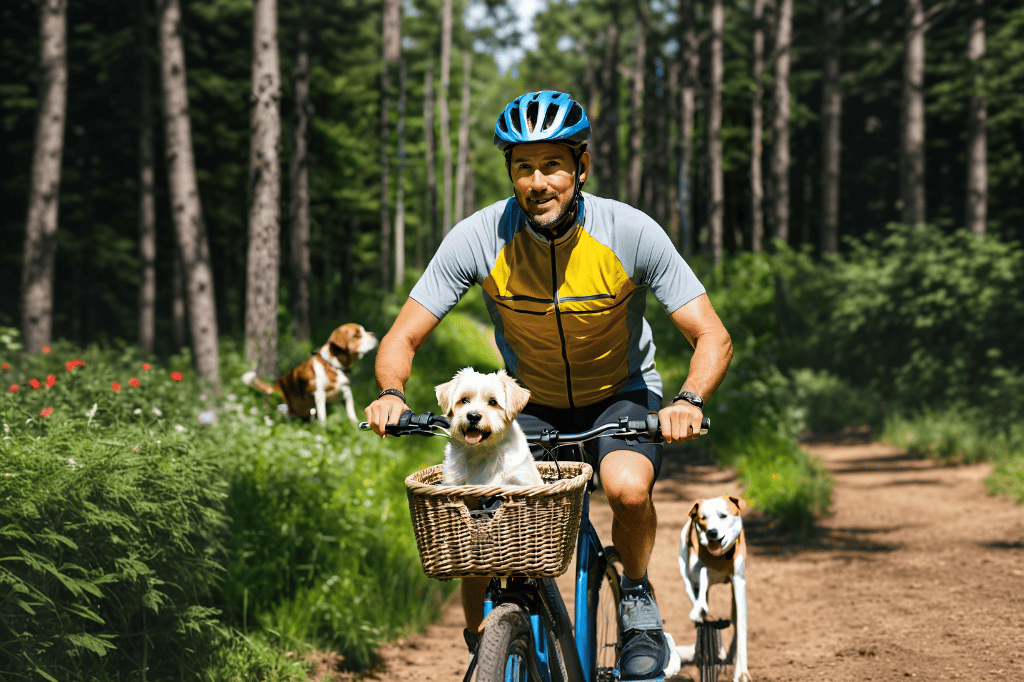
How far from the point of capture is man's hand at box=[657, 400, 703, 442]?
299cm

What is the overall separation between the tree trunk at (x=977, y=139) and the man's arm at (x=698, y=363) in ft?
63.2

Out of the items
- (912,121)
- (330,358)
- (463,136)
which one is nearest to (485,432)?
(330,358)

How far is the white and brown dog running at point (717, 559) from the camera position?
5000 mm

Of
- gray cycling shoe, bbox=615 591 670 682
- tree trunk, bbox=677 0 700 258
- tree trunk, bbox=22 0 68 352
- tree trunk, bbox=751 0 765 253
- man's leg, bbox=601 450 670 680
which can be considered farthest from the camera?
tree trunk, bbox=677 0 700 258

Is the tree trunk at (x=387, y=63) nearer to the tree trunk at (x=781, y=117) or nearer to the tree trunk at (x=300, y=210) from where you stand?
the tree trunk at (x=300, y=210)

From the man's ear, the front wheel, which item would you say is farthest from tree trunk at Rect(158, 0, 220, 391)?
the front wheel

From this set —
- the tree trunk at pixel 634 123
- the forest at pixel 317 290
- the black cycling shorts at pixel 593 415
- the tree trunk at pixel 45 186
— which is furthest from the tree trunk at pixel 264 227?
the tree trunk at pixel 634 123

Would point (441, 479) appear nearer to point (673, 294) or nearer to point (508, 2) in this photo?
point (673, 294)

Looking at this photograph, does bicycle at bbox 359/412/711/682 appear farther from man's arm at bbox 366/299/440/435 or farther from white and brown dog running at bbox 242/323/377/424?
white and brown dog running at bbox 242/323/377/424

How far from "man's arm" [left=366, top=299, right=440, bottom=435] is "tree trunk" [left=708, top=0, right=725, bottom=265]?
2480cm

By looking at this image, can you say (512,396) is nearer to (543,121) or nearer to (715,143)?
(543,121)

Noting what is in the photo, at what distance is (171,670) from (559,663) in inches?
79.9

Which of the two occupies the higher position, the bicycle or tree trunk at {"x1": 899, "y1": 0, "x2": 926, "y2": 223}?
tree trunk at {"x1": 899, "y1": 0, "x2": 926, "y2": 223}

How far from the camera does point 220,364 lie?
13.1 meters
